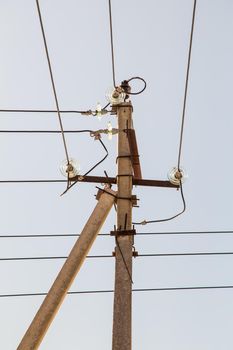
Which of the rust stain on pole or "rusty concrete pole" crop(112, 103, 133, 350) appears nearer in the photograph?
"rusty concrete pole" crop(112, 103, 133, 350)

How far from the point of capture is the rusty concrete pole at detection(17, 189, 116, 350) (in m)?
5.02

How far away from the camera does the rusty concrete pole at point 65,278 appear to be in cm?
502

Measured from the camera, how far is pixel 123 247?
6012mm

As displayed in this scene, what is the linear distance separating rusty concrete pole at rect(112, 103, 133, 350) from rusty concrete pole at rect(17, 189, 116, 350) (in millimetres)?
225

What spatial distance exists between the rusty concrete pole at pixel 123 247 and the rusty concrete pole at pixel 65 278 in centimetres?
23

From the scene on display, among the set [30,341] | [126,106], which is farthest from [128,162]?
[30,341]

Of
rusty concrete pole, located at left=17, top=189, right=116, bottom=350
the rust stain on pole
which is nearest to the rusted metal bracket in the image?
rusty concrete pole, located at left=17, top=189, right=116, bottom=350

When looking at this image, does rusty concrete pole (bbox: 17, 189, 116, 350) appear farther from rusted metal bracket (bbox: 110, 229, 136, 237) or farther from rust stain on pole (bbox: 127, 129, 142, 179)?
rust stain on pole (bbox: 127, 129, 142, 179)

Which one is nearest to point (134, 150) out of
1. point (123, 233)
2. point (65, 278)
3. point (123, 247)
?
point (123, 233)

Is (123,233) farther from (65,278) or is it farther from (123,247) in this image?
(65,278)

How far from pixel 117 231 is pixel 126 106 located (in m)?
2.23

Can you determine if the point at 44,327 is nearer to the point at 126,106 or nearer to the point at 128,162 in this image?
the point at 128,162

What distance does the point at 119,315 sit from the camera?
5.36m

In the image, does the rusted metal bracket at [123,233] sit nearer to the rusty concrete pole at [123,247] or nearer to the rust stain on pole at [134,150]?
the rusty concrete pole at [123,247]
